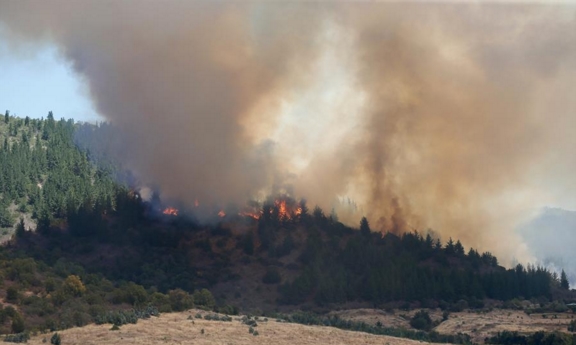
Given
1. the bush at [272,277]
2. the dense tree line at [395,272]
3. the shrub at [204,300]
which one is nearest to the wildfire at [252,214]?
the dense tree line at [395,272]

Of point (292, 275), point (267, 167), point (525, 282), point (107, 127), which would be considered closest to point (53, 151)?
point (107, 127)

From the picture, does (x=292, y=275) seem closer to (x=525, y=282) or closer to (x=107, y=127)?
(x=525, y=282)

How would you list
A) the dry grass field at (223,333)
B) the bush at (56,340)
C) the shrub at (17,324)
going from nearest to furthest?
the bush at (56,340) < the dry grass field at (223,333) < the shrub at (17,324)

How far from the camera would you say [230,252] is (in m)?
159

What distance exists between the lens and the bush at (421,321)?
119225mm

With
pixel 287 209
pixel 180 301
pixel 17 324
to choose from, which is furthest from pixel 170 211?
pixel 17 324

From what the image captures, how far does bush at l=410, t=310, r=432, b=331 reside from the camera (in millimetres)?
119225

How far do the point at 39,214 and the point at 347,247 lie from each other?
5547cm

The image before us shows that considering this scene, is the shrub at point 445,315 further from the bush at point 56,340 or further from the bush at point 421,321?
the bush at point 56,340

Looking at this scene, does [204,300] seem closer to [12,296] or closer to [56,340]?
[12,296]

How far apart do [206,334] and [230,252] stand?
3083 inches

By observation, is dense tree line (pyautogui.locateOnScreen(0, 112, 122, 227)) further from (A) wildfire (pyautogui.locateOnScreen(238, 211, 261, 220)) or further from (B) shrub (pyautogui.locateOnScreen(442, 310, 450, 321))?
(B) shrub (pyautogui.locateOnScreen(442, 310, 450, 321))

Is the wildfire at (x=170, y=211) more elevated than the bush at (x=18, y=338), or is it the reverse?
the wildfire at (x=170, y=211)

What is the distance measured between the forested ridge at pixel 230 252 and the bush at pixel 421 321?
13.6m
